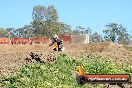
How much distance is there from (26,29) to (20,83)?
10308 cm

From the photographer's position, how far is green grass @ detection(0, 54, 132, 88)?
32.2ft

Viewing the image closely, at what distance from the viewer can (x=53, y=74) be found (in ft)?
38.8

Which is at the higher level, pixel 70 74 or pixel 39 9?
pixel 39 9

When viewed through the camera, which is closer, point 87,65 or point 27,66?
point 27,66

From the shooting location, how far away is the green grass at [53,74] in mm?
9805

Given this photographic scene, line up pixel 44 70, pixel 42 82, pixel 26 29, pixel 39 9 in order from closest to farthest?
1. pixel 42 82
2. pixel 44 70
3. pixel 39 9
4. pixel 26 29

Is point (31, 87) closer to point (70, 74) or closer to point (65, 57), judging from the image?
point (70, 74)

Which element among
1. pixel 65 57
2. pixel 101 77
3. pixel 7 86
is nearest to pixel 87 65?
pixel 65 57

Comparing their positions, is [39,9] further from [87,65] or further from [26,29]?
[87,65]

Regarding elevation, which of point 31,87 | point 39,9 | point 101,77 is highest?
point 39,9

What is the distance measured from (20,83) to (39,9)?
272 ft

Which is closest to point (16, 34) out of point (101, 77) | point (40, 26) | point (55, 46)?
point (40, 26)

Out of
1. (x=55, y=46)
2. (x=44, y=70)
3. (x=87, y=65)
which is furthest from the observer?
(x=55, y=46)

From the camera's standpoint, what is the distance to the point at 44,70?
39.4 feet
